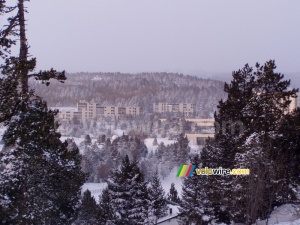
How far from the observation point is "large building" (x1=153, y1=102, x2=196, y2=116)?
109 metres

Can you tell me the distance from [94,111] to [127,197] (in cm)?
9204

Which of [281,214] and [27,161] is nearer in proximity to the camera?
[27,161]

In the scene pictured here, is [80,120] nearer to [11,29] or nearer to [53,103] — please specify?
[53,103]

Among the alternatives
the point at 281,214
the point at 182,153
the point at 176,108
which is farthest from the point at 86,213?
the point at 176,108

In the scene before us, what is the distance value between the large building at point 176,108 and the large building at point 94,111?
6975mm

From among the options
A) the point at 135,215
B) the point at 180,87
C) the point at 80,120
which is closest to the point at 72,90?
the point at 80,120

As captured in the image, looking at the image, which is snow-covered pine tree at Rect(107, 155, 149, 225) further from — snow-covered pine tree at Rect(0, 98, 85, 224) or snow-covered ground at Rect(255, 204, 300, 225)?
snow-covered pine tree at Rect(0, 98, 85, 224)

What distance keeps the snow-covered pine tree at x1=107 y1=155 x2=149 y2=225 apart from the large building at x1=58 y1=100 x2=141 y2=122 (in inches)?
3421

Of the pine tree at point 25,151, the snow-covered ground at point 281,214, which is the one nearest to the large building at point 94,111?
the snow-covered ground at point 281,214

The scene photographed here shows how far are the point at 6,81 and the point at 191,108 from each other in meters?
105

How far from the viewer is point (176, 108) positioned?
365 feet

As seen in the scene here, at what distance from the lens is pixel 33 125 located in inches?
Answer: 220

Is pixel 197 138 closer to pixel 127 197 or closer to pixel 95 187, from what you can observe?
pixel 95 187

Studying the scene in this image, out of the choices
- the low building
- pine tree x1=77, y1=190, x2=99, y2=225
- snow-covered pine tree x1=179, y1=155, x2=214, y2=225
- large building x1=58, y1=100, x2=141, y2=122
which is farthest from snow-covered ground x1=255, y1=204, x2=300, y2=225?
large building x1=58, y1=100, x2=141, y2=122
